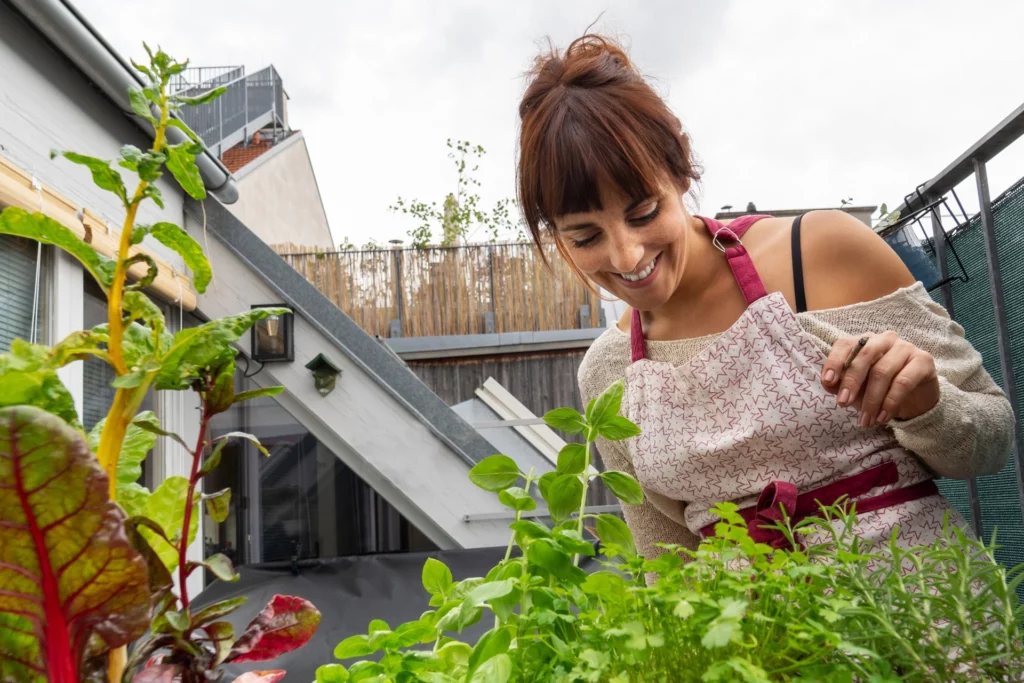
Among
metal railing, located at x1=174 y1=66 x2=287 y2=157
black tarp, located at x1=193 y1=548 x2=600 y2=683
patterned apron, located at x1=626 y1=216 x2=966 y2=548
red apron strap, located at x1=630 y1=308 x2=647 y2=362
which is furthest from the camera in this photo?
metal railing, located at x1=174 y1=66 x2=287 y2=157

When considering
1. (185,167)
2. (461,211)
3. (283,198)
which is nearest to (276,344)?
(185,167)

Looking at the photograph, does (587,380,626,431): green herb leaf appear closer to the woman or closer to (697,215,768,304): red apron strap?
the woman

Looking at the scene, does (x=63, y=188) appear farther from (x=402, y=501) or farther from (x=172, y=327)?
(x=402, y=501)

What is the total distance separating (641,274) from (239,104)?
445 inches

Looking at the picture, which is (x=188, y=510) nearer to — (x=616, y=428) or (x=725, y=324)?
(x=616, y=428)

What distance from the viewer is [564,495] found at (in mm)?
474

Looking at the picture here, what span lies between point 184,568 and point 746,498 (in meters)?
0.69

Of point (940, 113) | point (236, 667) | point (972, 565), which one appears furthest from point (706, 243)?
point (940, 113)

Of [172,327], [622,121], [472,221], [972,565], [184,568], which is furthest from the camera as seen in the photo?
[472,221]

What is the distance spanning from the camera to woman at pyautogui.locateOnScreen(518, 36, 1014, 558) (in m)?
0.87

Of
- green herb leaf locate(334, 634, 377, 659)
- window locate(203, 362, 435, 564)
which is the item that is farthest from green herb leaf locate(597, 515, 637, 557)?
window locate(203, 362, 435, 564)

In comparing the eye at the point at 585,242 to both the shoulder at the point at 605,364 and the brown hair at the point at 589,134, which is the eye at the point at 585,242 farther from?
the shoulder at the point at 605,364

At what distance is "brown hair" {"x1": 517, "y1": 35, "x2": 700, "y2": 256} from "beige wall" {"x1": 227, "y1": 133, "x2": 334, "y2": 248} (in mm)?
8498

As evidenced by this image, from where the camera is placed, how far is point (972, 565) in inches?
13.7
